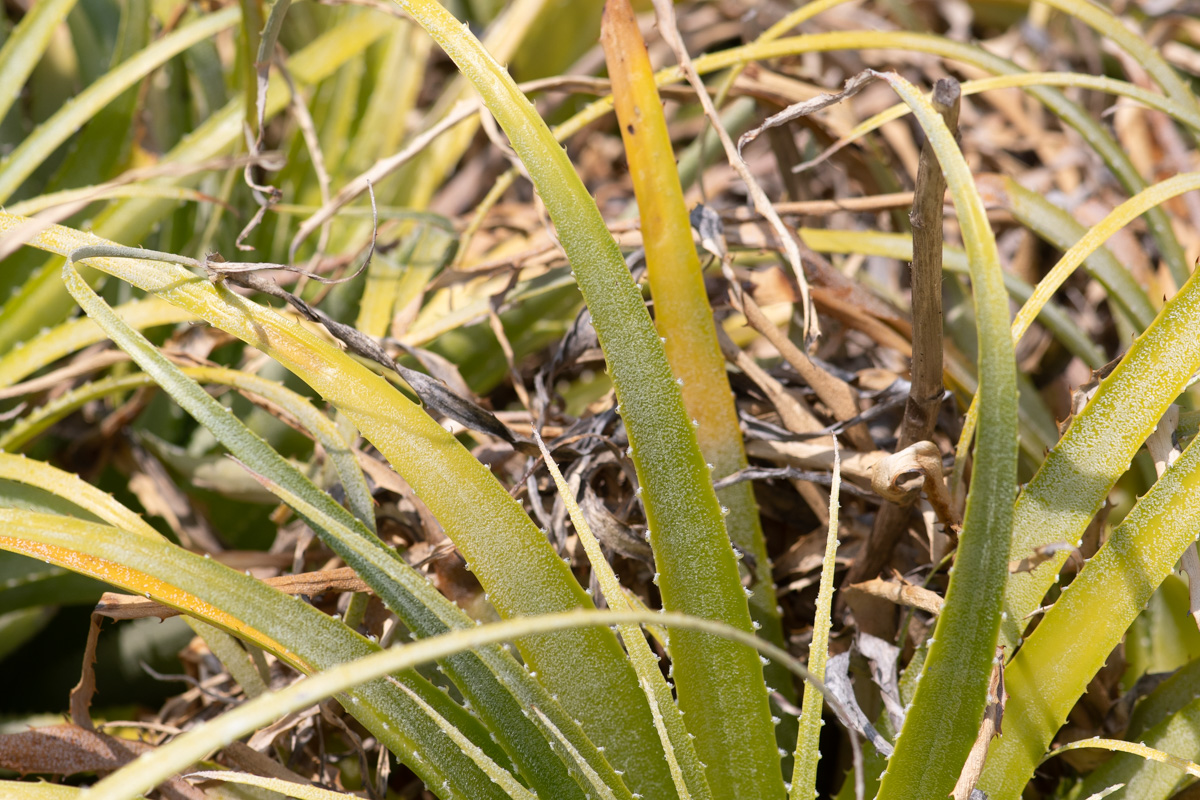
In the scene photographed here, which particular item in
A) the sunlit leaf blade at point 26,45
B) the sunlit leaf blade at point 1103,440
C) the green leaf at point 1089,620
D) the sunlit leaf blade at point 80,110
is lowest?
the green leaf at point 1089,620

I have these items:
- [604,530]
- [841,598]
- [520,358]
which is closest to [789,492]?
[841,598]

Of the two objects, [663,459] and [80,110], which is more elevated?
[80,110]

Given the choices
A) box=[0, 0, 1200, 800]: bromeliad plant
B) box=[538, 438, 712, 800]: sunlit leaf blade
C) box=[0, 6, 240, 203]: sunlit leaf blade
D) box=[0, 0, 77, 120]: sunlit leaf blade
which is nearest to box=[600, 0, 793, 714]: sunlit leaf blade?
box=[0, 0, 1200, 800]: bromeliad plant

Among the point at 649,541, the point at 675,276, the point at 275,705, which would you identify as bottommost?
the point at 275,705

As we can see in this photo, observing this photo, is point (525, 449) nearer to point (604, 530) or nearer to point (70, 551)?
point (604, 530)

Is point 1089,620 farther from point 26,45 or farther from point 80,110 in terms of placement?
point 26,45

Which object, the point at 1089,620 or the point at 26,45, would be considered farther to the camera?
the point at 26,45

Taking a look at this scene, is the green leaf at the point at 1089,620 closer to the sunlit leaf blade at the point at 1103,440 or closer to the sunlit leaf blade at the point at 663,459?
the sunlit leaf blade at the point at 1103,440

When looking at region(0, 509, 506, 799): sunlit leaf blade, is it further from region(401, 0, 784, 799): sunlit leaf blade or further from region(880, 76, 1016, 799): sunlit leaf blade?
region(880, 76, 1016, 799): sunlit leaf blade

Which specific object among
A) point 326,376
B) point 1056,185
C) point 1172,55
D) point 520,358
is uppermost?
point 1172,55

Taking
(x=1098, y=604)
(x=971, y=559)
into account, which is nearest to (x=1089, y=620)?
(x=1098, y=604)

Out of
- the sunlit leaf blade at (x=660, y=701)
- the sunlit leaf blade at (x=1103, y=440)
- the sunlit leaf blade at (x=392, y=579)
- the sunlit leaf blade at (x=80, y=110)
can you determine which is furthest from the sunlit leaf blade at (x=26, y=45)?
the sunlit leaf blade at (x=1103, y=440)
